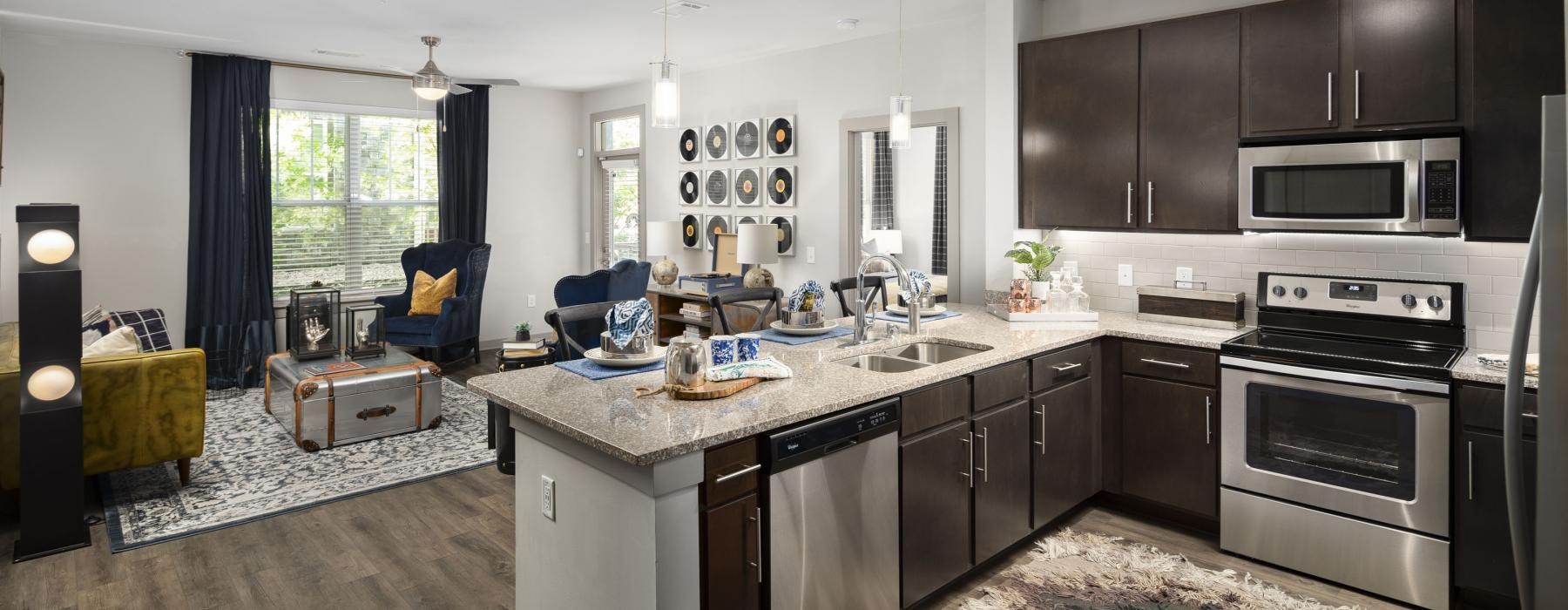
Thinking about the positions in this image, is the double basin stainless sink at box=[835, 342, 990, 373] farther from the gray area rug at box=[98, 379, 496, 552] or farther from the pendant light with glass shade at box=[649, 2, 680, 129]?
the gray area rug at box=[98, 379, 496, 552]

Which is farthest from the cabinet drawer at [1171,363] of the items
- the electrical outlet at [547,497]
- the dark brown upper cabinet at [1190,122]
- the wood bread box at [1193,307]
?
the electrical outlet at [547,497]

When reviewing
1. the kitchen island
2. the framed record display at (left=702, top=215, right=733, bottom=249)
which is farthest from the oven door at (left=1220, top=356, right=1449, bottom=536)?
the framed record display at (left=702, top=215, right=733, bottom=249)

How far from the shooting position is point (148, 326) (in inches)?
226

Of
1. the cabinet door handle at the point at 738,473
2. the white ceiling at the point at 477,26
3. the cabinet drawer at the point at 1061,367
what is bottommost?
the cabinet door handle at the point at 738,473

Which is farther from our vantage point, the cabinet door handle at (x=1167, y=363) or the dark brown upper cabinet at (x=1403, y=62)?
the cabinet door handle at (x=1167, y=363)

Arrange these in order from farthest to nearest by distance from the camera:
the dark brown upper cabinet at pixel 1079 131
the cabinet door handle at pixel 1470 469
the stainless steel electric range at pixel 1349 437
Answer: the dark brown upper cabinet at pixel 1079 131 → the stainless steel electric range at pixel 1349 437 → the cabinet door handle at pixel 1470 469

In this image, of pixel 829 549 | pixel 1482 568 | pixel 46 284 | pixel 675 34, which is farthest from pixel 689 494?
pixel 675 34

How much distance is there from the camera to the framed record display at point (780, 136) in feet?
20.0

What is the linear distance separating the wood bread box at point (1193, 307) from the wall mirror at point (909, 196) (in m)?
1.37

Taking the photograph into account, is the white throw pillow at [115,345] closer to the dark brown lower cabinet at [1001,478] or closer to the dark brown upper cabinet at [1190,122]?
the dark brown lower cabinet at [1001,478]

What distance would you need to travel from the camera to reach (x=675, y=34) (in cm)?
559

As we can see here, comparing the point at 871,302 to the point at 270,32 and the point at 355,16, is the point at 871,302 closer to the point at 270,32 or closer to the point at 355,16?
the point at 355,16

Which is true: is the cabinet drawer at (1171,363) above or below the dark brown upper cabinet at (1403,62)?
below

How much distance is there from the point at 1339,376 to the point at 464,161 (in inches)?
280
